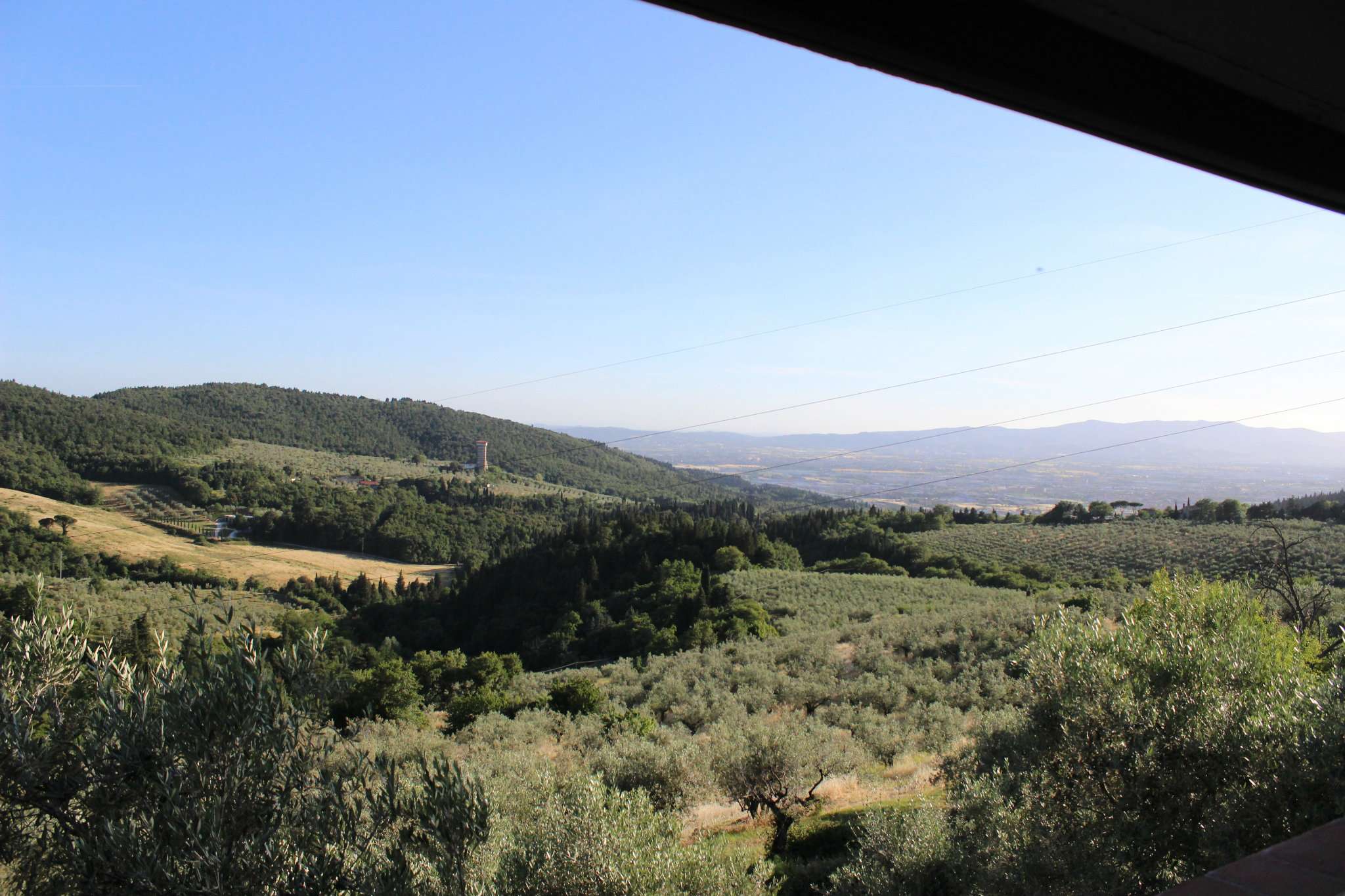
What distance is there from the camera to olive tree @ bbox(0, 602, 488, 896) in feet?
13.2

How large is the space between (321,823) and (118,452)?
315 ft

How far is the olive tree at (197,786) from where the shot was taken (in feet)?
13.2

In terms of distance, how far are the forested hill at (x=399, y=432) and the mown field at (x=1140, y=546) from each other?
59.4 metres

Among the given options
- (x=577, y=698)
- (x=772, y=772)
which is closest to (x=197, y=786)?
(x=772, y=772)

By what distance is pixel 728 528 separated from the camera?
57.0 m

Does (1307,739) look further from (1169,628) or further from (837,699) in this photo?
(837,699)

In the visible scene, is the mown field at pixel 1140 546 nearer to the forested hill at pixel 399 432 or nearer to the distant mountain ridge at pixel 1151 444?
the distant mountain ridge at pixel 1151 444

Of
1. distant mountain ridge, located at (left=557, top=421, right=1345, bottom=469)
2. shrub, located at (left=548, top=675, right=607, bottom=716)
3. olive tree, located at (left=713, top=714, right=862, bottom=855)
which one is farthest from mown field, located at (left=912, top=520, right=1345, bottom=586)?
shrub, located at (left=548, top=675, right=607, bottom=716)

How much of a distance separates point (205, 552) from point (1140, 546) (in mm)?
70379

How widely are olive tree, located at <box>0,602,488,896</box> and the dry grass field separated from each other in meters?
58.0

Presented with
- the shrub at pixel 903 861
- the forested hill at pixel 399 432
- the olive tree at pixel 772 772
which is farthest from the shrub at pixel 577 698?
the forested hill at pixel 399 432

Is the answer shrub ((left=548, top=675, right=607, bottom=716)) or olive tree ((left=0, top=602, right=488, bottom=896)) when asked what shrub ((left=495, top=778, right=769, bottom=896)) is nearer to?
olive tree ((left=0, top=602, right=488, bottom=896))

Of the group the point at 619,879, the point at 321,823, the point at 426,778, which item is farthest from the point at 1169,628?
the point at 321,823

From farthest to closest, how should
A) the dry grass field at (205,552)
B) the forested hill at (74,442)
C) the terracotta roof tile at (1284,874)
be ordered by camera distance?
the forested hill at (74,442) < the dry grass field at (205,552) < the terracotta roof tile at (1284,874)
